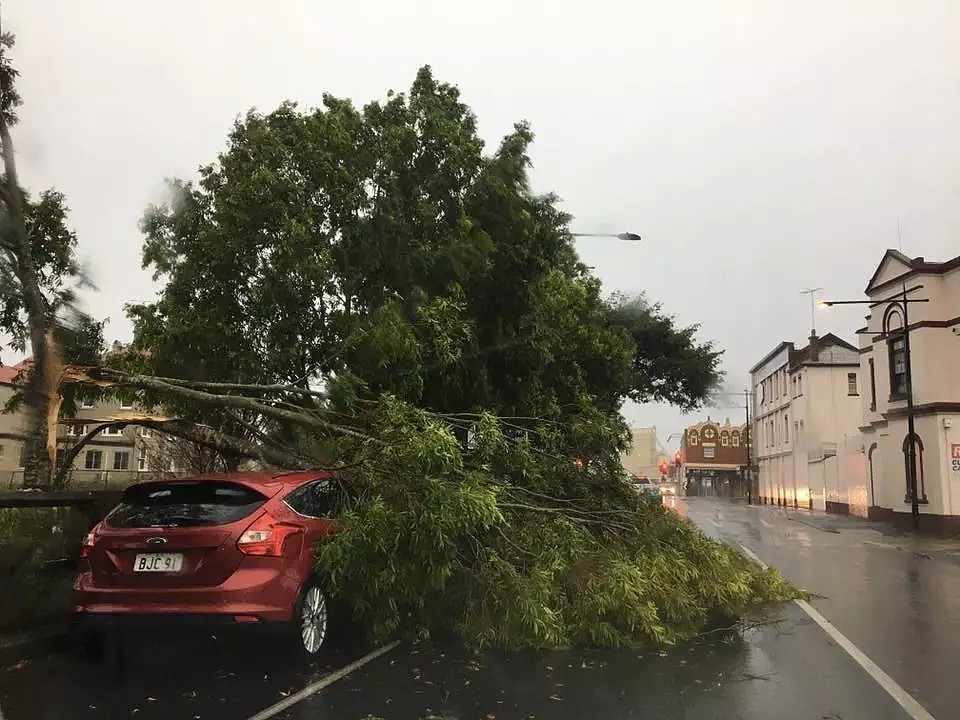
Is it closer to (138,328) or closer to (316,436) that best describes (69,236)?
(138,328)

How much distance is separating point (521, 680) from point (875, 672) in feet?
9.31

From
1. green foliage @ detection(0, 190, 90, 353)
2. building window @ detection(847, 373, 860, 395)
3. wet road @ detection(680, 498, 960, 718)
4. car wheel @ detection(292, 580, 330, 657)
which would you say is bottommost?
wet road @ detection(680, 498, 960, 718)

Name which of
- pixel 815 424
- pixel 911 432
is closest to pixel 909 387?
pixel 911 432

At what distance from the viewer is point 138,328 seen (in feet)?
40.0

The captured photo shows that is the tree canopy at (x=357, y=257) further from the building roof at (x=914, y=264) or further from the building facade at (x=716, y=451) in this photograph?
the building facade at (x=716, y=451)

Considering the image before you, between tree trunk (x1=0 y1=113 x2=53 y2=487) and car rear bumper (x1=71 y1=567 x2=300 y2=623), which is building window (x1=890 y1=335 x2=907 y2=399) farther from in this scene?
car rear bumper (x1=71 y1=567 x2=300 y2=623)

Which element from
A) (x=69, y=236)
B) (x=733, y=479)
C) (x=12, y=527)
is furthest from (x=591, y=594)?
(x=733, y=479)

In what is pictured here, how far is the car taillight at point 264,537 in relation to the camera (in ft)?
19.7

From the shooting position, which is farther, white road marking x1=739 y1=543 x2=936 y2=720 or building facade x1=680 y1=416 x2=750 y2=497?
building facade x1=680 y1=416 x2=750 y2=497

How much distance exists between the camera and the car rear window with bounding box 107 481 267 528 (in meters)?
6.17

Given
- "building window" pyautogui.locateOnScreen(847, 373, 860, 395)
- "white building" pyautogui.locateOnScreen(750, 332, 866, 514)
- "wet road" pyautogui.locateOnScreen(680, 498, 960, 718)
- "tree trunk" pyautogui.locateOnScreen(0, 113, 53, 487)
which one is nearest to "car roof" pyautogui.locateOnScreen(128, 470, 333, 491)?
"tree trunk" pyautogui.locateOnScreen(0, 113, 53, 487)

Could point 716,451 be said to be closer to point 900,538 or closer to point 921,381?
point 921,381

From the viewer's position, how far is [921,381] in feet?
86.6

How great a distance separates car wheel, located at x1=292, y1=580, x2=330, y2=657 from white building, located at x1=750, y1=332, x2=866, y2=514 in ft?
112
